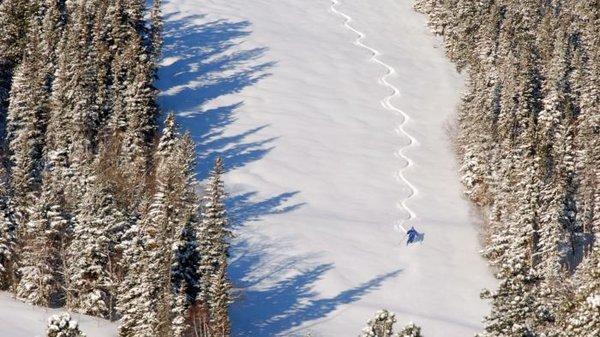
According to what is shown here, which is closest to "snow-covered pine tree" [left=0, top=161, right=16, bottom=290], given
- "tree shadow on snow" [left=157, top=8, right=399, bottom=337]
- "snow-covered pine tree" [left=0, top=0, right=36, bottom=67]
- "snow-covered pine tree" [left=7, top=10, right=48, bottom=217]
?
"snow-covered pine tree" [left=7, top=10, right=48, bottom=217]

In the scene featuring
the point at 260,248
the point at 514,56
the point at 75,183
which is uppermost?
the point at 514,56

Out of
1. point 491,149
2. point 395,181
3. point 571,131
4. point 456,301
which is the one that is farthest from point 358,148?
point 456,301

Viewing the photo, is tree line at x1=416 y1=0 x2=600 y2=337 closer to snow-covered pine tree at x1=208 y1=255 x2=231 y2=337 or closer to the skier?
the skier

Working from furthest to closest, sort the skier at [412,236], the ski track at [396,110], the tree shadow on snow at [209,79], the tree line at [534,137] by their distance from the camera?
1. the tree shadow on snow at [209,79]
2. the ski track at [396,110]
3. the skier at [412,236]
4. the tree line at [534,137]

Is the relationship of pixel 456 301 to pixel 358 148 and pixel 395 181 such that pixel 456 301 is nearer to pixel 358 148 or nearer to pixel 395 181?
pixel 395 181

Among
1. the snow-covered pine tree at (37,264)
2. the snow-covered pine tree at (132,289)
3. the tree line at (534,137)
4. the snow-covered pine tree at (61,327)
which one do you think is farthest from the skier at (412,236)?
the snow-covered pine tree at (61,327)

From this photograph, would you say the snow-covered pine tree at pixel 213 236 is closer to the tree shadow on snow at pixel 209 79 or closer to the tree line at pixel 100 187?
the tree line at pixel 100 187
